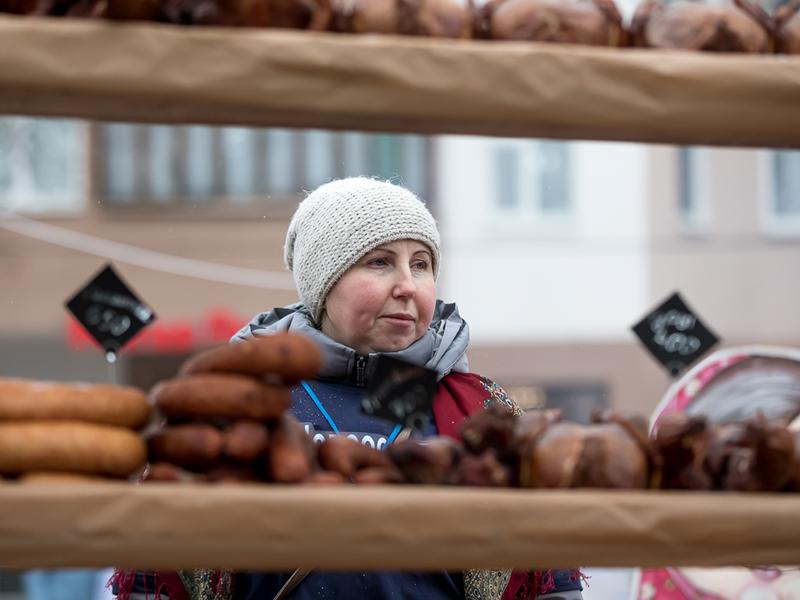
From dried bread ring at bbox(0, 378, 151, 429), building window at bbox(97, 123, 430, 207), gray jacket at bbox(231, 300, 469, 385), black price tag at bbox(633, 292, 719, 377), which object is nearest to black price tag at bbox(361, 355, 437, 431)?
dried bread ring at bbox(0, 378, 151, 429)

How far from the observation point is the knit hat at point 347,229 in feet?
7.96

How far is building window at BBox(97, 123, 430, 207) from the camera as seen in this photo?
1075 centimetres

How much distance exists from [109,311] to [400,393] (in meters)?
1.08

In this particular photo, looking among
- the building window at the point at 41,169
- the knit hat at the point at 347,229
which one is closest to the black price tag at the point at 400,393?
the knit hat at the point at 347,229

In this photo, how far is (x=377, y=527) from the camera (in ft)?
5.07

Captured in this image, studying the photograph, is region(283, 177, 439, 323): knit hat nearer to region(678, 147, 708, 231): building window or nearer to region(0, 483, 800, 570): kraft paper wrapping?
region(0, 483, 800, 570): kraft paper wrapping

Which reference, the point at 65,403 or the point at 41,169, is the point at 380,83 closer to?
the point at 65,403

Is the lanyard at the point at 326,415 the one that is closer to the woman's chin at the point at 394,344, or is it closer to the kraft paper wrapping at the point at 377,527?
the woman's chin at the point at 394,344

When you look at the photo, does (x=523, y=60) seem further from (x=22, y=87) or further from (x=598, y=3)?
(x=22, y=87)

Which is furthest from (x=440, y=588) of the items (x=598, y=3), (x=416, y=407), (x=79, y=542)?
(x=598, y=3)

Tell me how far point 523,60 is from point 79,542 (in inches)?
31.9

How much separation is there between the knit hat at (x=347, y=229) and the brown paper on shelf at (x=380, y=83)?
0.70 meters

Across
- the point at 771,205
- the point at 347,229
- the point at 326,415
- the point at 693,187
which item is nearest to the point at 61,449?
the point at 326,415

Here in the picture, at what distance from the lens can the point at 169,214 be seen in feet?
35.2
